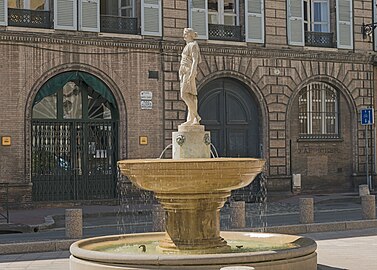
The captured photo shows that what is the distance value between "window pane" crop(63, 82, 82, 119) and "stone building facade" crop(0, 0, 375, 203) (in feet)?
0.31

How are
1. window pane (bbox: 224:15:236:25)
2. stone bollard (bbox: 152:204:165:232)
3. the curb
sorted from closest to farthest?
1. the curb
2. stone bollard (bbox: 152:204:165:232)
3. window pane (bbox: 224:15:236:25)

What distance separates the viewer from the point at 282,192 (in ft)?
89.2

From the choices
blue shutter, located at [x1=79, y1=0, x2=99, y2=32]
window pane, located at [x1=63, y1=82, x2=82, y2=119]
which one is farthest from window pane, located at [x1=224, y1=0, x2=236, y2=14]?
window pane, located at [x1=63, y1=82, x2=82, y2=119]

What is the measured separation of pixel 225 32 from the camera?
88.1 ft

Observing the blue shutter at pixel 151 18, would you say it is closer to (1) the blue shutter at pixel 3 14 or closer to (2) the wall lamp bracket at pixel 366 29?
(1) the blue shutter at pixel 3 14

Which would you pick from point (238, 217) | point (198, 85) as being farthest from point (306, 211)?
point (198, 85)

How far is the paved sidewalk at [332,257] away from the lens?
12.2 m

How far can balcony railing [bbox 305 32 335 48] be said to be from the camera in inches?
1128

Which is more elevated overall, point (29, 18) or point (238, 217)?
point (29, 18)

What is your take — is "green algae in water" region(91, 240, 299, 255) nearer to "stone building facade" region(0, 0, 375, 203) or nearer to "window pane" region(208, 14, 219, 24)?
"stone building facade" region(0, 0, 375, 203)

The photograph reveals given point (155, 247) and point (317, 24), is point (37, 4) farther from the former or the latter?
point (155, 247)

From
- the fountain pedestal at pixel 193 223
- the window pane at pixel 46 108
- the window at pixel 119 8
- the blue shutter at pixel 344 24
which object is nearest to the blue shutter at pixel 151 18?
the window at pixel 119 8

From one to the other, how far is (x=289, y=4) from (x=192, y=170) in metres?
18.8

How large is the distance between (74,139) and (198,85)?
4.96 m
